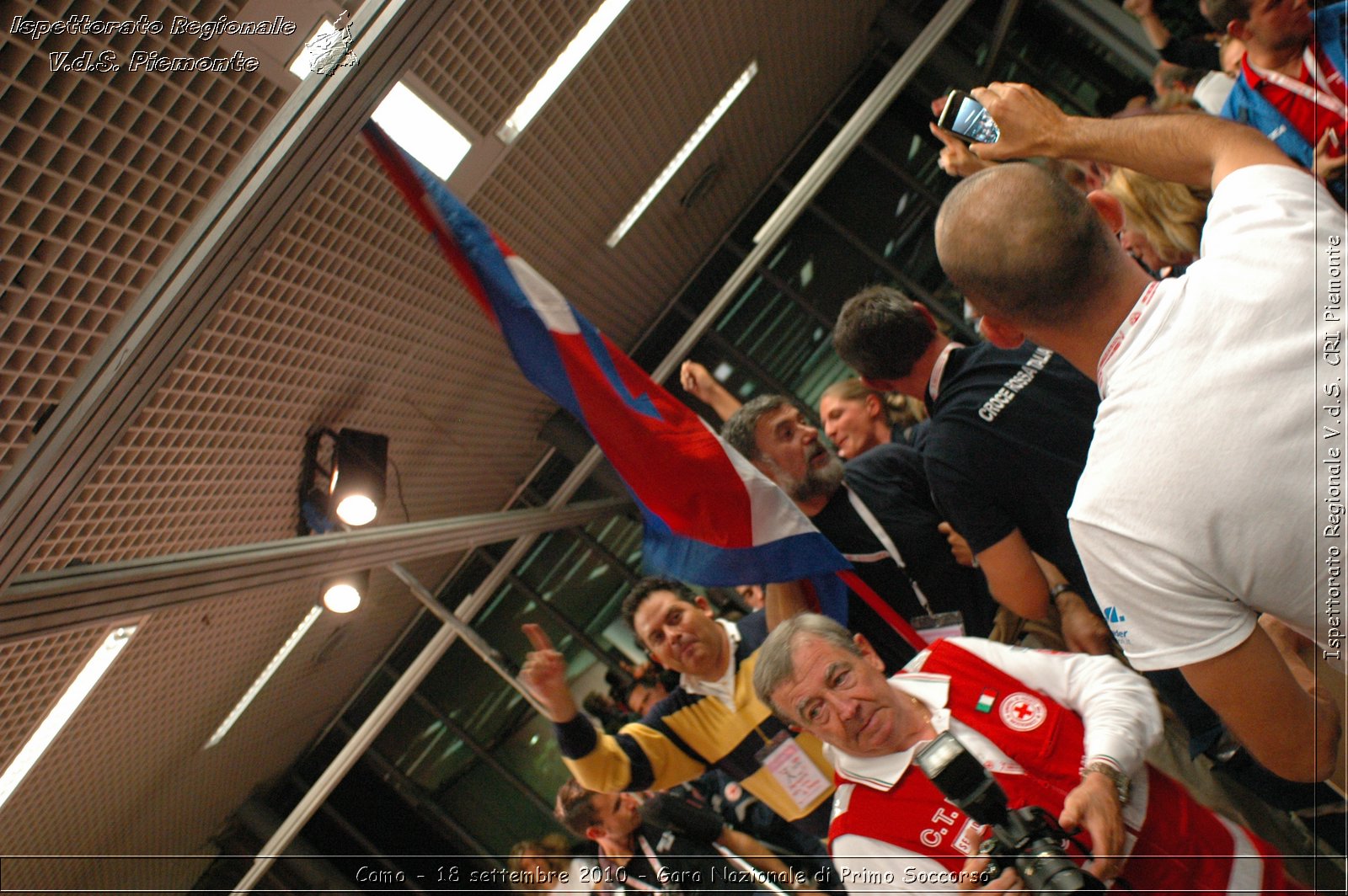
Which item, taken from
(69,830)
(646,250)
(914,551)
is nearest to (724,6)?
(646,250)

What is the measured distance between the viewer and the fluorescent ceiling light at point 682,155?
517cm

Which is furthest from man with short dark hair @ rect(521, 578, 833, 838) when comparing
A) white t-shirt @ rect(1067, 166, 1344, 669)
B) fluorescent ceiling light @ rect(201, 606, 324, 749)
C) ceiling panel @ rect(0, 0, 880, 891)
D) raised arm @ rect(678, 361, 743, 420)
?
fluorescent ceiling light @ rect(201, 606, 324, 749)

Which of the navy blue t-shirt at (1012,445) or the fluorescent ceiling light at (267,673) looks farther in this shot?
the fluorescent ceiling light at (267,673)

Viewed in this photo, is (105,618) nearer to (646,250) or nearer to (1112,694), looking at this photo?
(1112,694)

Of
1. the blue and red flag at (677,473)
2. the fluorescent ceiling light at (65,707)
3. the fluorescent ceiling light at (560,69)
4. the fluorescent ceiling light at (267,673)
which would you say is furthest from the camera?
the fluorescent ceiling light at (267,673)

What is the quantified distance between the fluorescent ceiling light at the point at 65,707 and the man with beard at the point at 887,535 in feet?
8.38

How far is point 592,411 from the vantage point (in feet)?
10.3

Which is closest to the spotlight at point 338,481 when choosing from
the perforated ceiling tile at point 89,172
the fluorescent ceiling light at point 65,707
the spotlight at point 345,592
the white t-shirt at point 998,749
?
the spotlight at point 345,592

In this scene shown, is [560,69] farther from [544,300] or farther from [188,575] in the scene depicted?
[188,575]

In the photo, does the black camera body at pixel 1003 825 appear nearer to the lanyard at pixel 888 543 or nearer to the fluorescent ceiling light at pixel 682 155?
the lanyard at pixel 888 543

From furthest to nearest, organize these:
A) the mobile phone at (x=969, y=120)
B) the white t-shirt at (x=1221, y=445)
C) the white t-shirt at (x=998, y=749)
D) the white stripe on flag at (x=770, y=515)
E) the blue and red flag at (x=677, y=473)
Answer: the white stripe on flag at (x=770, y=515), the blue and red flag at (x=677, y=473), the white t-shirt at (x=998, y=749), the mobile phone at (x=969, y=120), the white t-shirt at (x=1221, y=445)

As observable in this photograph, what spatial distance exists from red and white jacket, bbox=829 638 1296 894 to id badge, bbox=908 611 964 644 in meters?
0.69

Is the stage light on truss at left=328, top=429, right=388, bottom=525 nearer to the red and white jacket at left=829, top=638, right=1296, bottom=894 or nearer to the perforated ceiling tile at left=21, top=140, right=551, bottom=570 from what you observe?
the perforated ceiling tile at left=21, top=140, right=551, bottom=570

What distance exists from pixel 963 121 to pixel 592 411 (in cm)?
160
